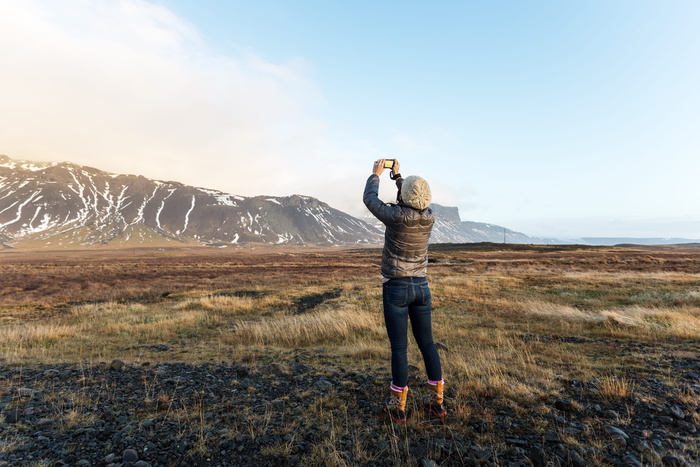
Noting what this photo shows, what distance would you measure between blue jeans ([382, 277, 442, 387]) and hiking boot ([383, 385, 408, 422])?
11 cm

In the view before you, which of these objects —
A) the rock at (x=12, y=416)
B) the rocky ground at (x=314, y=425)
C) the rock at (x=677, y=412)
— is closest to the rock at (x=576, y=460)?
the rocky ground at (x=314, y=425)

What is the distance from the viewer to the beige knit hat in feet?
12.4

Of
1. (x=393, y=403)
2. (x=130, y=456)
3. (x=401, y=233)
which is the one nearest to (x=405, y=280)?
(x=401, y=233)

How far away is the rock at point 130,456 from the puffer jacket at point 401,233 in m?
3.19

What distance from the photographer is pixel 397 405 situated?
12.6ft

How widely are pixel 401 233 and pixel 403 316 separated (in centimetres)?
101

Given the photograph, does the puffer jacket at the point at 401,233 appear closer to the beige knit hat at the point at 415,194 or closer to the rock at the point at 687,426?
the beige knit hat at the point at 415,194

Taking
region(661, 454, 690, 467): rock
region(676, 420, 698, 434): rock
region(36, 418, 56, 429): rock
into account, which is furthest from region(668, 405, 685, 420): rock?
region(36, 418, 56, 429): rock

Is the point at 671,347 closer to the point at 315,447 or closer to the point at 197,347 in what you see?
the point at 315,447

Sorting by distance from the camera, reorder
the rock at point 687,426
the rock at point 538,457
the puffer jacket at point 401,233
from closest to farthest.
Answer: the rock at point 538,457
the rock at point 687,426
the puffer jacket at point 401,233

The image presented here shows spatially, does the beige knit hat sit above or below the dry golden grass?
above

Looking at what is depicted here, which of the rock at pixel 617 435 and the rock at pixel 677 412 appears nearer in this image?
the rock at pixel 617 435

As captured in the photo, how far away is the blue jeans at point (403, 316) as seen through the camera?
3.78m

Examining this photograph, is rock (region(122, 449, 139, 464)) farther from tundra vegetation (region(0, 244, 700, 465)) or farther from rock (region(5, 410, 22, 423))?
rock (region(5, 410, 22, 423))
